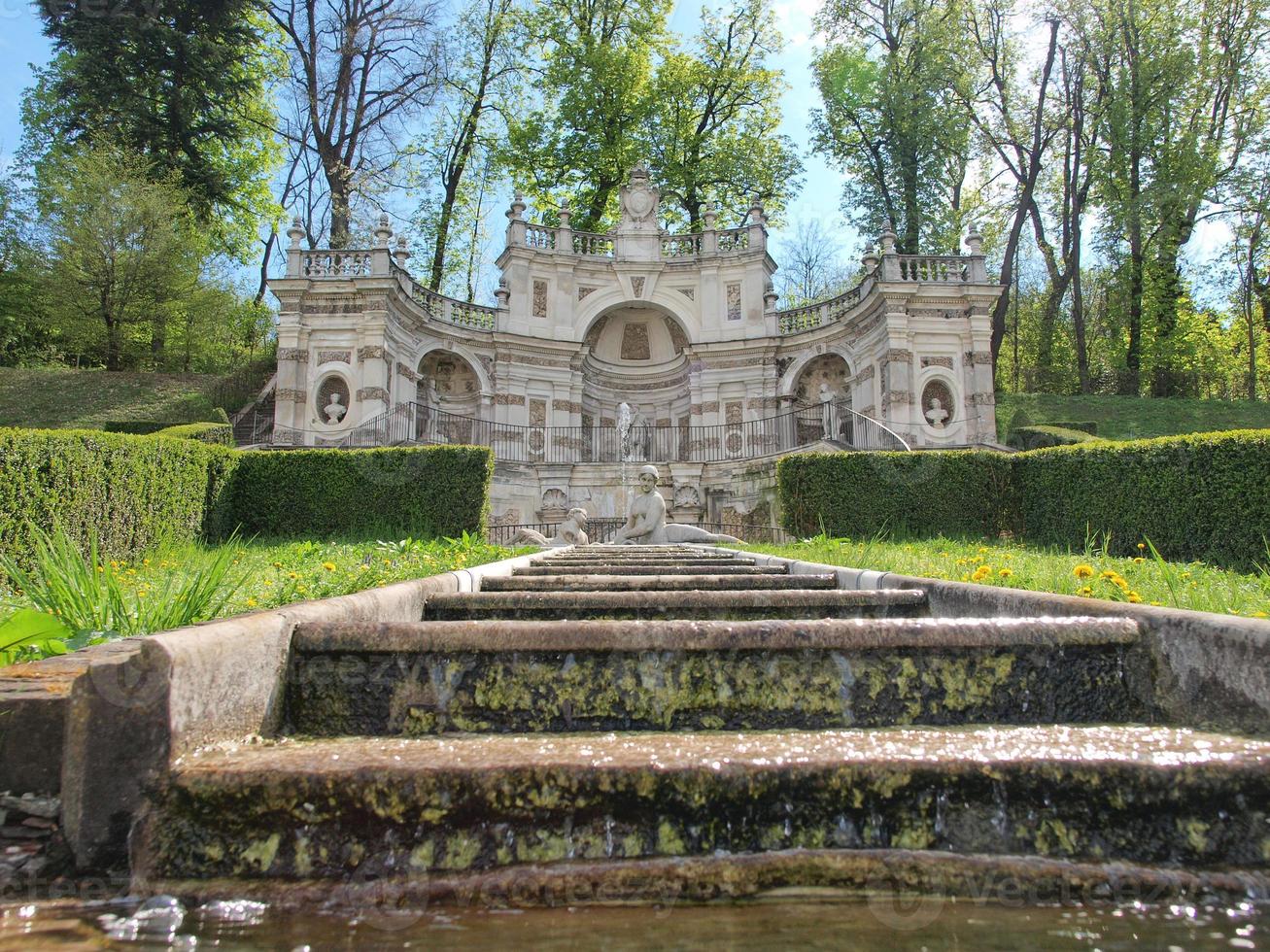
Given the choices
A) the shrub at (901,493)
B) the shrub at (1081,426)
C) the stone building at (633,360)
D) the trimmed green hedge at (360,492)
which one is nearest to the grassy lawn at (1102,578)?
the shrub at (901,493)

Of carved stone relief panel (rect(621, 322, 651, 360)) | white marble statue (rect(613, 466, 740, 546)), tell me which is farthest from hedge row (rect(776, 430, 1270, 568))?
carved stone relief panel (rect(621, 322, 651, 360))

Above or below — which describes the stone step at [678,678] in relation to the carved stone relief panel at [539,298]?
below

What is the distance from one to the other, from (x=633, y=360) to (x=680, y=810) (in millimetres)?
26891

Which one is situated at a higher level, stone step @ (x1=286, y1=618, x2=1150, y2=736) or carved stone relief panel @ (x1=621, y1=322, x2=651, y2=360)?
carved stone relief panel @ (x1=621, y1=322, x2=651, y2=360)

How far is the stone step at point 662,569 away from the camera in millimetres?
6434

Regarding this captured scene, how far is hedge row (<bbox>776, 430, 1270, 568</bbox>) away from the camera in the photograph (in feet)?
28.0

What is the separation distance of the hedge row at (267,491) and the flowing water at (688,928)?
863 centimetres

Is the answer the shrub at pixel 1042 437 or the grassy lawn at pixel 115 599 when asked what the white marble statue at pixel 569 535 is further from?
the shrub at pixel 1042 437

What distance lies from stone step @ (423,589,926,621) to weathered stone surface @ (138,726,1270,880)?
216 cm

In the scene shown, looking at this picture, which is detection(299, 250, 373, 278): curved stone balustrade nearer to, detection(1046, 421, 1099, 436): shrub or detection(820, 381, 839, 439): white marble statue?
detection(820, 381, 839, 439): white marble statue

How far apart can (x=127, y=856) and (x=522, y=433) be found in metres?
22.6

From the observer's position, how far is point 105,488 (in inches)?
355

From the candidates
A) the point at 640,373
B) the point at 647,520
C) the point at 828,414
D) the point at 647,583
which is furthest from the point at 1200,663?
the point at 640,373

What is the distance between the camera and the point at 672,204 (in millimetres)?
30625
